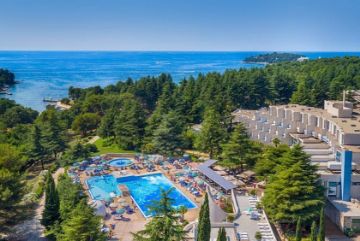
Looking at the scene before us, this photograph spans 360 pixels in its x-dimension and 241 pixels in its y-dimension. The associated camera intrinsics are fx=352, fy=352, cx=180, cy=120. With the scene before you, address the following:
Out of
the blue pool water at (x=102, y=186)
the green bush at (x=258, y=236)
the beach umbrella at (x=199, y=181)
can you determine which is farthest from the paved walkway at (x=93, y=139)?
the green bush at (x=258, y=236)

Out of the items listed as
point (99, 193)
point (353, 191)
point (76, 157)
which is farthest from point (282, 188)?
point (76, 157)

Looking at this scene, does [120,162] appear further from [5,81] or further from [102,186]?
[5,81]

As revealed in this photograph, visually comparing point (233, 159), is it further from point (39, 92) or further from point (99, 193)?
point (39, 92)

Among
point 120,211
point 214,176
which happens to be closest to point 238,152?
point 214,176

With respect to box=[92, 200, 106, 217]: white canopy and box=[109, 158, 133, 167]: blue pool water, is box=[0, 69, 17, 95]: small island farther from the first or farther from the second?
box=[92, 200, 106, 217]: white canopy

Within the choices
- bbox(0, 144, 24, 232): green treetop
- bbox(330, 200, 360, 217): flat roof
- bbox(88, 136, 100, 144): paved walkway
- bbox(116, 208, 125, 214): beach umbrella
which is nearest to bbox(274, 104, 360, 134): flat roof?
bbox(330, 200, 360, 217): flat roof
